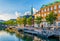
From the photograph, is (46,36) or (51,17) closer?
(46,36)

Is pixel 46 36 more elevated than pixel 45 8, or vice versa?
pixel 45 8

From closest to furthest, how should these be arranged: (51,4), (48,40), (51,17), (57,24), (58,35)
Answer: (48,40) → (58,35) → (51,17) → (57,24) → (51,4)

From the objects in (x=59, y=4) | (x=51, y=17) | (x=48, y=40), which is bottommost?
(x=48, y=40)

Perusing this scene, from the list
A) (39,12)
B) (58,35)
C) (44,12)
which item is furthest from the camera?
(39,12)

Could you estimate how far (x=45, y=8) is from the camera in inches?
1455

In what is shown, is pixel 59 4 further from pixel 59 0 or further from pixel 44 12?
pixel 44 12

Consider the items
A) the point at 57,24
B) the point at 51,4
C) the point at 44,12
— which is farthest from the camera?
the point at 44,12

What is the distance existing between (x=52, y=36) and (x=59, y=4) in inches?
504

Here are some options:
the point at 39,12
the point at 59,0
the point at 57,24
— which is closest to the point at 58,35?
the point at 57,24

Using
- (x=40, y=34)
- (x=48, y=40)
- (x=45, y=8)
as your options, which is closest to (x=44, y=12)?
(x=45, y=8)

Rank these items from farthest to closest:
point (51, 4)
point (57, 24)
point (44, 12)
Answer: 1. point (44, 12)
2. point (51, 4)
3. point (57, 24)

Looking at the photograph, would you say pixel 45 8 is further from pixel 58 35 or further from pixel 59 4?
pixel 58 35

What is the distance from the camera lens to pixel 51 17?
28.1 metres

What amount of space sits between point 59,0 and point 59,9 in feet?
8.30
